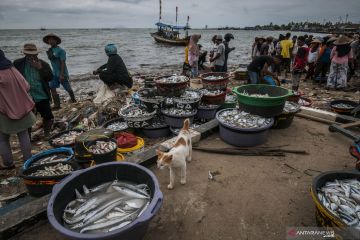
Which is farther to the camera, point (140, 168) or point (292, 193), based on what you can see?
point (292, 193)

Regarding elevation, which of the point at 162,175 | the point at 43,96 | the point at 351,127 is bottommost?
the point at 162,175

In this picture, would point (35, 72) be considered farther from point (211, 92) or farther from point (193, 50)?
point (193, 50)

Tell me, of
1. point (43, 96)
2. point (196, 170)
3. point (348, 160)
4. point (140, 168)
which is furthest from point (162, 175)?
point (43, 96)

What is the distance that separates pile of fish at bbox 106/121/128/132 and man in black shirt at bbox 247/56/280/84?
433 cm

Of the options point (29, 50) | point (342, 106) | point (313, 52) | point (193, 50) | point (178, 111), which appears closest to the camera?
point (29, 50)

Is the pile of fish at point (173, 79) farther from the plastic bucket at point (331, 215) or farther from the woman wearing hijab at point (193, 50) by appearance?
the plastic bucket at point (331, 215)

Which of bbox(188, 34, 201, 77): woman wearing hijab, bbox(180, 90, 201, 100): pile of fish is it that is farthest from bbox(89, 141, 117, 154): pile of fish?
bbox(188, 34, 201, 77): woman wearing hijab

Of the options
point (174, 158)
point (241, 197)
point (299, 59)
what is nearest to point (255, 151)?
point (241, 197)

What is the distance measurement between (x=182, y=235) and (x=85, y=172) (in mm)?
1362

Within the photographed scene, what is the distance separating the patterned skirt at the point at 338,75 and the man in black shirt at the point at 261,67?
15.5 ft

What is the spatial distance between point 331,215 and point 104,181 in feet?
8.28

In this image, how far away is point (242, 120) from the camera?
4.67 m

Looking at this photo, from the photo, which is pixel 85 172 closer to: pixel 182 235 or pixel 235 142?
pixel 182 235

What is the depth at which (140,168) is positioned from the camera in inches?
103
